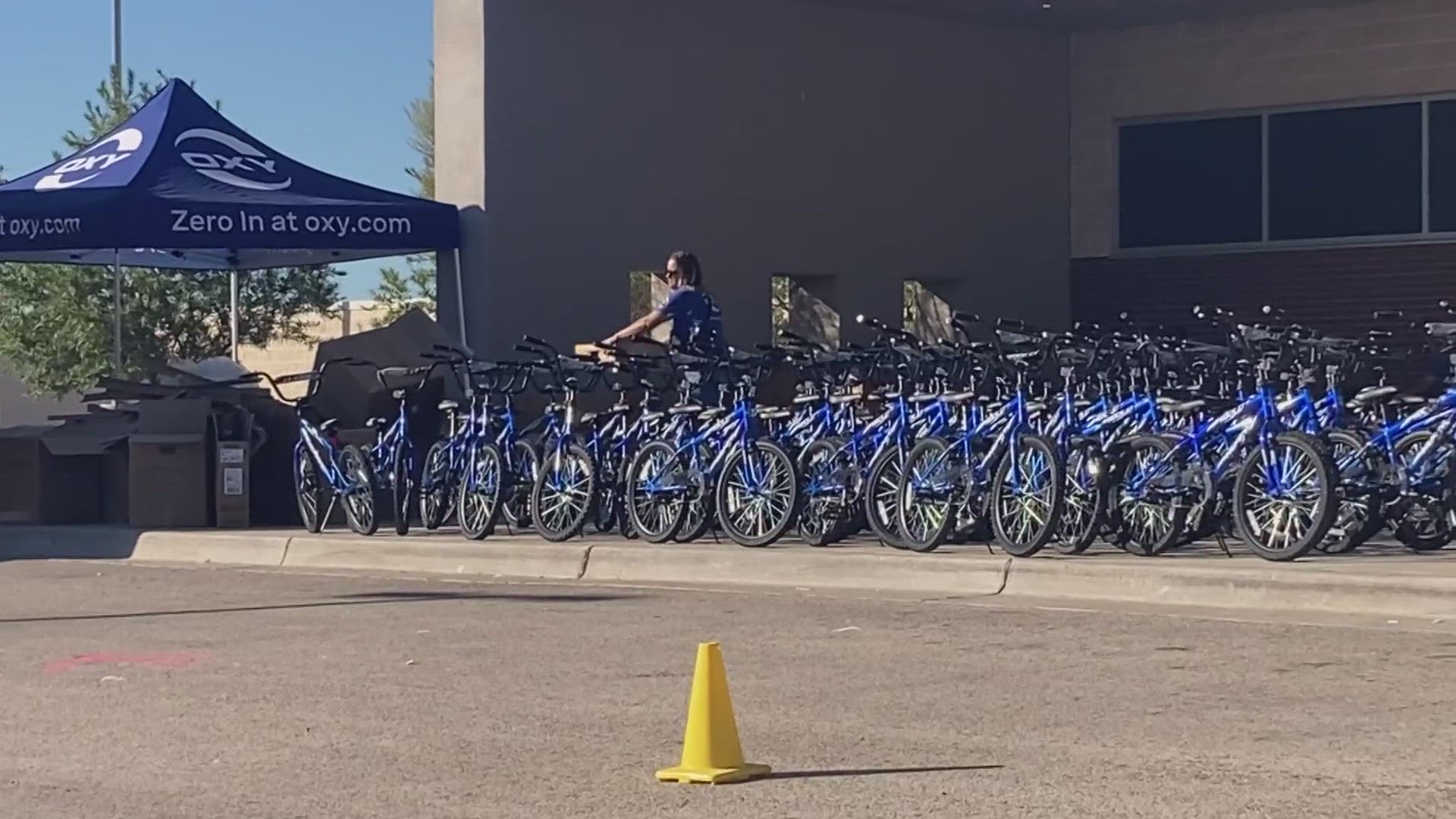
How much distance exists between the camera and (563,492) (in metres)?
14.4

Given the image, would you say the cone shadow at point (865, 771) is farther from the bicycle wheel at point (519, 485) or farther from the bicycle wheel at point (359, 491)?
the bicycle wheel at point (359, 491)

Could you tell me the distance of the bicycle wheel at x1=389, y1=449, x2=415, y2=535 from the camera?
15.4m

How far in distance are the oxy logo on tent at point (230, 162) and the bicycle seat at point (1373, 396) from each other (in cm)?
907

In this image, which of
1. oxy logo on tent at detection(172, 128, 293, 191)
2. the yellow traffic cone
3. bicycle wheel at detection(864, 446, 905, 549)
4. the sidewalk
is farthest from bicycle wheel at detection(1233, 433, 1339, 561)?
oxy logo on tent at detection(172, 128, 293, 191)

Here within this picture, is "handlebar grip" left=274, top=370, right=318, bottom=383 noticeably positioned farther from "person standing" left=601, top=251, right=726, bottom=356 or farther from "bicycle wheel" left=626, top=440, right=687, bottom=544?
"bicycle wheel" left=626, top=440, right=687, bottom=544

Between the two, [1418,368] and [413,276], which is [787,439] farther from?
[413,276]

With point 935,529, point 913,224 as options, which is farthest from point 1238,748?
point 913,224

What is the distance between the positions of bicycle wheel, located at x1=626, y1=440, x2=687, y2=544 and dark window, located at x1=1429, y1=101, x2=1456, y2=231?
10.1 m

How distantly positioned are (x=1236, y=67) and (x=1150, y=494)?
10.8m

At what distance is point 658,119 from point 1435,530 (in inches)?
374

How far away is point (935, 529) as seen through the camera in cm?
1275

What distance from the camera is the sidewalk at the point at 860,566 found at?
35.8ft

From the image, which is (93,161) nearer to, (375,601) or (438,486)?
(438,486)

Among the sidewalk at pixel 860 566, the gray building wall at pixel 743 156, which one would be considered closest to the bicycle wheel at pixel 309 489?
the sidewalk at pixel 860 566
